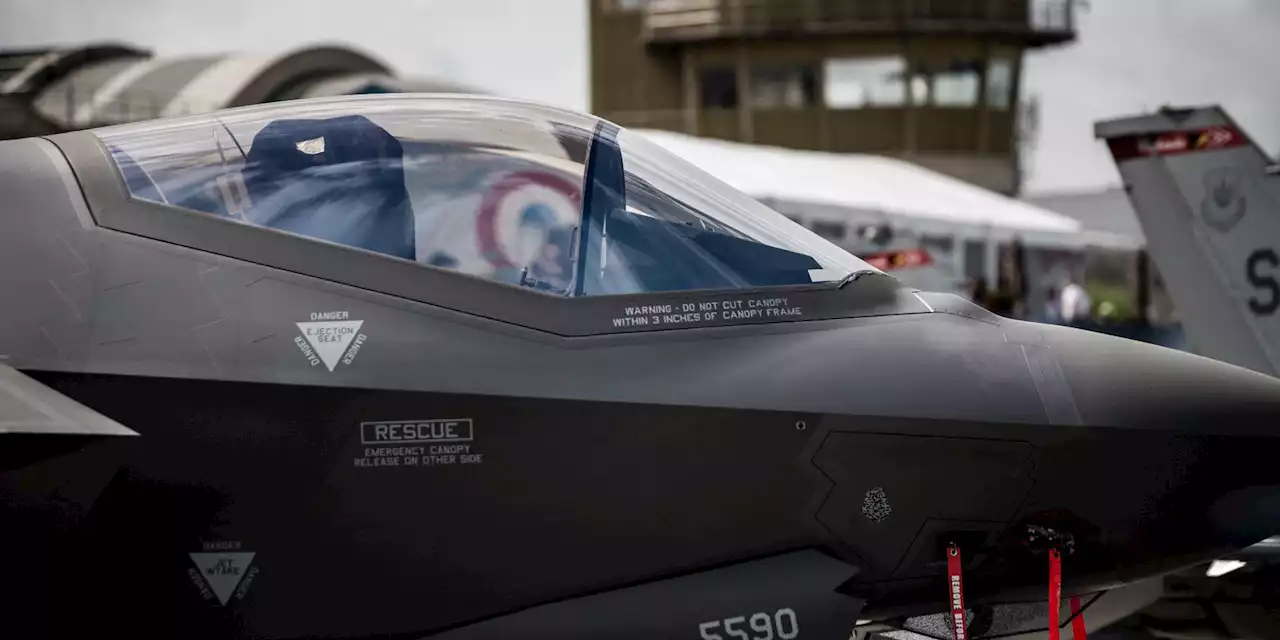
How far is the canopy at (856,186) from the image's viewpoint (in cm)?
2156

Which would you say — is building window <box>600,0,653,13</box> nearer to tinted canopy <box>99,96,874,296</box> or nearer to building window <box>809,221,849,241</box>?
building window <box>809,221,849,241</box>

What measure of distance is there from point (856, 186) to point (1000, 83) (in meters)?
25.0

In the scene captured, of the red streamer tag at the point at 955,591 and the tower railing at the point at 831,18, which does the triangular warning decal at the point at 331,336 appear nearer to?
the red streamer tag at the point at 955,591

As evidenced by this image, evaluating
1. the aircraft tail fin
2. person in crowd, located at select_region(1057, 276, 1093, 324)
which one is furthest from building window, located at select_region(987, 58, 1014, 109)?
the aircraft tail fin

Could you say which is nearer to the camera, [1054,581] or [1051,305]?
[1054,581]

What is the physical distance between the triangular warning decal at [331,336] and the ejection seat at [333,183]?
0.97 ft

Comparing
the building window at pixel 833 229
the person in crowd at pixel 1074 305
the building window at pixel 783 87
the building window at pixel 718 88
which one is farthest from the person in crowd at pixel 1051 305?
the building window at pixel 718 88

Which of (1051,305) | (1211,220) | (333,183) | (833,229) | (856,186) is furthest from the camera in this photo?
(1051,305)

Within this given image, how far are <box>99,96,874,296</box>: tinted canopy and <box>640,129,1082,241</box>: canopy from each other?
15605mm

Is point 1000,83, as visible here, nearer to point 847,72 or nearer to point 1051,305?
point 847,72

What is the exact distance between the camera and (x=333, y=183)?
4.38 m

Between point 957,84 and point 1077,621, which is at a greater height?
point 1077,621

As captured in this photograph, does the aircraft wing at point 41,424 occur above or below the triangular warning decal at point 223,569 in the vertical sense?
above

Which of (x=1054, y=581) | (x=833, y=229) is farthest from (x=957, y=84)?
(x=1054, y=581)
